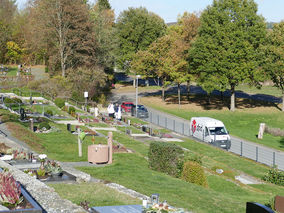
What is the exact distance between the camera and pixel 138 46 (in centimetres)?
8462

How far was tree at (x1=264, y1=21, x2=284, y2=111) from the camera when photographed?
58.4m

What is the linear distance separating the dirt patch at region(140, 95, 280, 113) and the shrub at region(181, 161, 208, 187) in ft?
141

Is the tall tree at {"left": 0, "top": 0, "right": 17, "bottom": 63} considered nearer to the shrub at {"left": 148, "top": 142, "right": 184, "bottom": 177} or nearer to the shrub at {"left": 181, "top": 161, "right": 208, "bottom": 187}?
the shrub at {"left": 148, "top": 142, "right": 184, "bottom": 177}

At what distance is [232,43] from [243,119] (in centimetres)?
1149

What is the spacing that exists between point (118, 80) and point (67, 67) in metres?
31.4

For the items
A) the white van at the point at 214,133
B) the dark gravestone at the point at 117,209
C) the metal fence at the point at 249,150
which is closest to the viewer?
the dark gravestone at the point at 117,209

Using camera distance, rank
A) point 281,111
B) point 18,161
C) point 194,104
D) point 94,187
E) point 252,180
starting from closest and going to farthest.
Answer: point 94,187, point 18,161, point 252,180, point 281,111, point 194,104

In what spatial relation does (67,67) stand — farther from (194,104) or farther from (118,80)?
(118,80)

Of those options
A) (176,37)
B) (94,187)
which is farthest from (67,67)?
(94,187)

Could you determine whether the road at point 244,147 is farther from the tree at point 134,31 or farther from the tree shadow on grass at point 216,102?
the tree at point 134,31

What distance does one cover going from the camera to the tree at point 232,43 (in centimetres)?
5991

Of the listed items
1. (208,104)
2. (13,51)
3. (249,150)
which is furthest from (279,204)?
(13,51)

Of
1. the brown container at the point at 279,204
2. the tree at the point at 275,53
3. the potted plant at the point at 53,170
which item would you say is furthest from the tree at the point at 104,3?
the brown container at the point at 279,204

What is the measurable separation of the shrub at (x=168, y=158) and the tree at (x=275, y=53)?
41.1 metres
